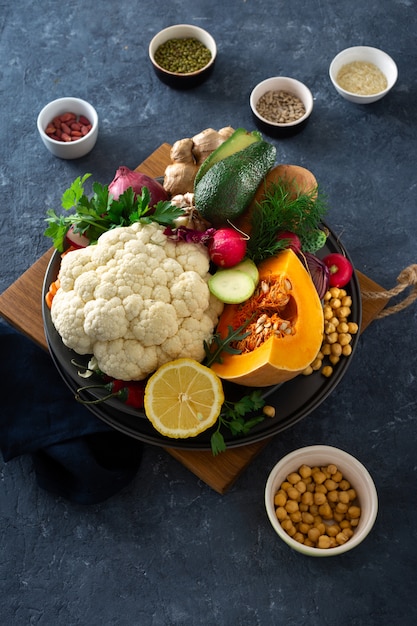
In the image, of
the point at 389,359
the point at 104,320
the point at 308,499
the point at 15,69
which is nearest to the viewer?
the point at 104,320

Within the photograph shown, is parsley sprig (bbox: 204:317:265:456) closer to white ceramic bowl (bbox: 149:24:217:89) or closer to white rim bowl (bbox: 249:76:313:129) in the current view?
white rim bowl (bbox: 249:76:313:129)

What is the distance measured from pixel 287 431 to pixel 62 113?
1281mm

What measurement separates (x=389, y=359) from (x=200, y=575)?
2.77 ft

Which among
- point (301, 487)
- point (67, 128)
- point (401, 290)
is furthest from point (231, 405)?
point (67, 128)

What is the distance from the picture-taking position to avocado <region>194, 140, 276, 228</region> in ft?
5.46

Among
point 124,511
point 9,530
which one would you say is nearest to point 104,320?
point 124,511

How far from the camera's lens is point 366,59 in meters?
2.36

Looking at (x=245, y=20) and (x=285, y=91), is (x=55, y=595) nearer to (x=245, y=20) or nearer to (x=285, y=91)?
(x=285, y=91)

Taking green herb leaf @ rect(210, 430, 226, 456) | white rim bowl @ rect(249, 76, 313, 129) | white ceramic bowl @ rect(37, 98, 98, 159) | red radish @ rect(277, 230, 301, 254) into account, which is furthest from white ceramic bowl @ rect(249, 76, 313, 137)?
green herb leaf @ rect(210, 430, 226, 456)

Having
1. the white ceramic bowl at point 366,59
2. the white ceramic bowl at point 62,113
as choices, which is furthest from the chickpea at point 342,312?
the white ceramic bowl at point 62,113

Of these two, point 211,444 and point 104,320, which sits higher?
point 104,320

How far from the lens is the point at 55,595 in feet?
6.11

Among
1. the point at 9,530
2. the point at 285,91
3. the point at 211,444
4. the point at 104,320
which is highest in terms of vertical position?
the point at 104,320

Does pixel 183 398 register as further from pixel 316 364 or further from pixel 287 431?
pixel 287 431
